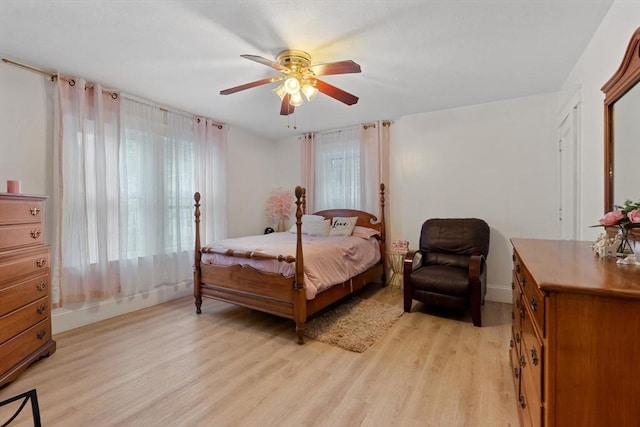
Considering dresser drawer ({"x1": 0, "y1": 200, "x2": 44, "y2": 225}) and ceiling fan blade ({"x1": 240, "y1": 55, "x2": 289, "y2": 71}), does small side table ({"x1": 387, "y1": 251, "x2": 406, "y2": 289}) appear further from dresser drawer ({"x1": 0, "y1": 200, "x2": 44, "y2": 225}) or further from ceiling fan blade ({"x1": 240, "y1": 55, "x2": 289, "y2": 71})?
dresser drawer ({"x1": 0, "y1": 200, "x2": 44, "y2": 225})

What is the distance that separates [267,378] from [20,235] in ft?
6.76

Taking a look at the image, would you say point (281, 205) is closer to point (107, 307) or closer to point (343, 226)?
point (343, 226)

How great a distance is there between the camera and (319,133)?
4.82m

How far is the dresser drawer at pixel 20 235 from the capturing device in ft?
6.35

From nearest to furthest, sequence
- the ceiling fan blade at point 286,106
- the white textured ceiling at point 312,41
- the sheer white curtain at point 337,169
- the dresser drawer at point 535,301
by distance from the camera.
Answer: the dresser drawer at point 535,301 < the white textured ceiling at point 312,41 < the ceiling fan blade at point 286,106 < the sheer white curtain at point 337,169

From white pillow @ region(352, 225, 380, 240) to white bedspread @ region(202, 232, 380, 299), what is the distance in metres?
0.19

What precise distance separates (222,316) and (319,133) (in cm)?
318

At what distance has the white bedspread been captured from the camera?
264 centimetres

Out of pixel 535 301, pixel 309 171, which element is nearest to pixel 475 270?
pixel 535 301

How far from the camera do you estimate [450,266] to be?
3330 mm

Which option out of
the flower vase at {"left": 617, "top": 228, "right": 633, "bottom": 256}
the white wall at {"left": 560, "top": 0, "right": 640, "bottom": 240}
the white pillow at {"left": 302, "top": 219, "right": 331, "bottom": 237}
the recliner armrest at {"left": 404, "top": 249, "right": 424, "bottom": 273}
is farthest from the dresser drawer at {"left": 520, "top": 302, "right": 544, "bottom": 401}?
the white pillow at {"left": 302, "top": 219, "right": 331, "bottom": 237}

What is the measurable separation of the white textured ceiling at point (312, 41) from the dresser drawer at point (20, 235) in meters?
1.41

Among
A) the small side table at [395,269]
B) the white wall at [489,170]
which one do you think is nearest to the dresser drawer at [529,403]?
the white wall at [489,170]

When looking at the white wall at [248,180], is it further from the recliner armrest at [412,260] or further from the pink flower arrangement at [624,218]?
the pink flower arrangement at [624,218]
